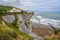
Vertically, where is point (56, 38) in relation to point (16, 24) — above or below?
above

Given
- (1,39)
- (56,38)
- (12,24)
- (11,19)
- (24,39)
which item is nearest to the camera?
(1,39)

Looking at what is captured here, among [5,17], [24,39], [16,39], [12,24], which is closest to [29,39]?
[24,39]

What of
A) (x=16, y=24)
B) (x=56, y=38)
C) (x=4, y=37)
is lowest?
(x=16, y=24)

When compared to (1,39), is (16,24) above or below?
below

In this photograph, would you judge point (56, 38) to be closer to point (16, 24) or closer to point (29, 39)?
point (29, 39)

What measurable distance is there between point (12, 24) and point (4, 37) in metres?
14.2

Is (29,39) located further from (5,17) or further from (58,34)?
(5,17)

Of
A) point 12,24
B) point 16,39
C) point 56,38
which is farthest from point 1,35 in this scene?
point 12,24

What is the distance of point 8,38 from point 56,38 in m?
5.33

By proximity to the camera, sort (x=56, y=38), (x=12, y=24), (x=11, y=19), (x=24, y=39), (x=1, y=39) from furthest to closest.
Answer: (x=11, y=19)
(x=12, y=24)
(x=24, y=39)
(x=56, y=38)
(x=1, y=39)

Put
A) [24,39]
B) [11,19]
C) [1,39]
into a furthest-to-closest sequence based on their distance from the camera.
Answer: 1. [11,19]
2. [24,39]
3. [1,39]

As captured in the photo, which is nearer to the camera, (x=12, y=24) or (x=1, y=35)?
(x=1, y=35)

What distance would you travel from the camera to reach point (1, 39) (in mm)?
18984

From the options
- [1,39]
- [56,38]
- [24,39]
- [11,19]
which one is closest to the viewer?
[1,39]
